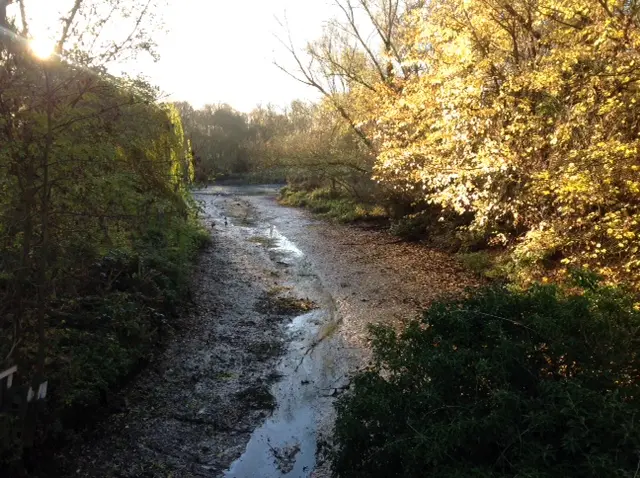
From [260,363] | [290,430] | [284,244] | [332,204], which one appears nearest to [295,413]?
[290,430]

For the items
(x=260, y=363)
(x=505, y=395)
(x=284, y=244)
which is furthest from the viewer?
(x=284, y=244)

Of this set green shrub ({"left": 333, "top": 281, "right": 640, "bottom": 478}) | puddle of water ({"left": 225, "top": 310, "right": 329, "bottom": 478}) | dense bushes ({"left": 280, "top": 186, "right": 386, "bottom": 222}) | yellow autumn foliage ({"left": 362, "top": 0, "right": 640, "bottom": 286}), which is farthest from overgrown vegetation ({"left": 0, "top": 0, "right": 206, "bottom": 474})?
dense bushes ({"left": 280, "top": 186, "right": 386, "bottom": 222})

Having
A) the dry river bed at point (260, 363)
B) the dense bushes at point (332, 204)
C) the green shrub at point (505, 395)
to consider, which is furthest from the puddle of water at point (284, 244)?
the green shrub at point (505, 395)

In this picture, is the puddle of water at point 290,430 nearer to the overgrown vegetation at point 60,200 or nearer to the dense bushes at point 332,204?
the overgrown vegetation at point 60,200

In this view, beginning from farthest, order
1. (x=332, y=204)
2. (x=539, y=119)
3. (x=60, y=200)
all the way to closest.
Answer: (x=332, y=204) → (x=539, y=119) → (x=60, y=200)

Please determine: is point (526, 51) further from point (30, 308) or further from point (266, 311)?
point (30, 308)

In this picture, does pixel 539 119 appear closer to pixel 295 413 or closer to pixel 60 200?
pixel 295 413

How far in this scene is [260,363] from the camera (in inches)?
275

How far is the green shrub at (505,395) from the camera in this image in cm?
256

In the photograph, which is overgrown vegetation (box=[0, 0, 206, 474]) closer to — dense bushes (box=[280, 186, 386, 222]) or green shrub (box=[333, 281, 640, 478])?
green shrub (box=[333, 281, 640, 478])

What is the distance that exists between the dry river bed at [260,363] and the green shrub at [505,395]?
5.42 ft

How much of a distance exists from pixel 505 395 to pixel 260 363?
4694mm

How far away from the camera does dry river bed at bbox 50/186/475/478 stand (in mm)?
4801

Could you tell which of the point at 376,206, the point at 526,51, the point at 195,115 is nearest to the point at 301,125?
A: the point at 195,115
